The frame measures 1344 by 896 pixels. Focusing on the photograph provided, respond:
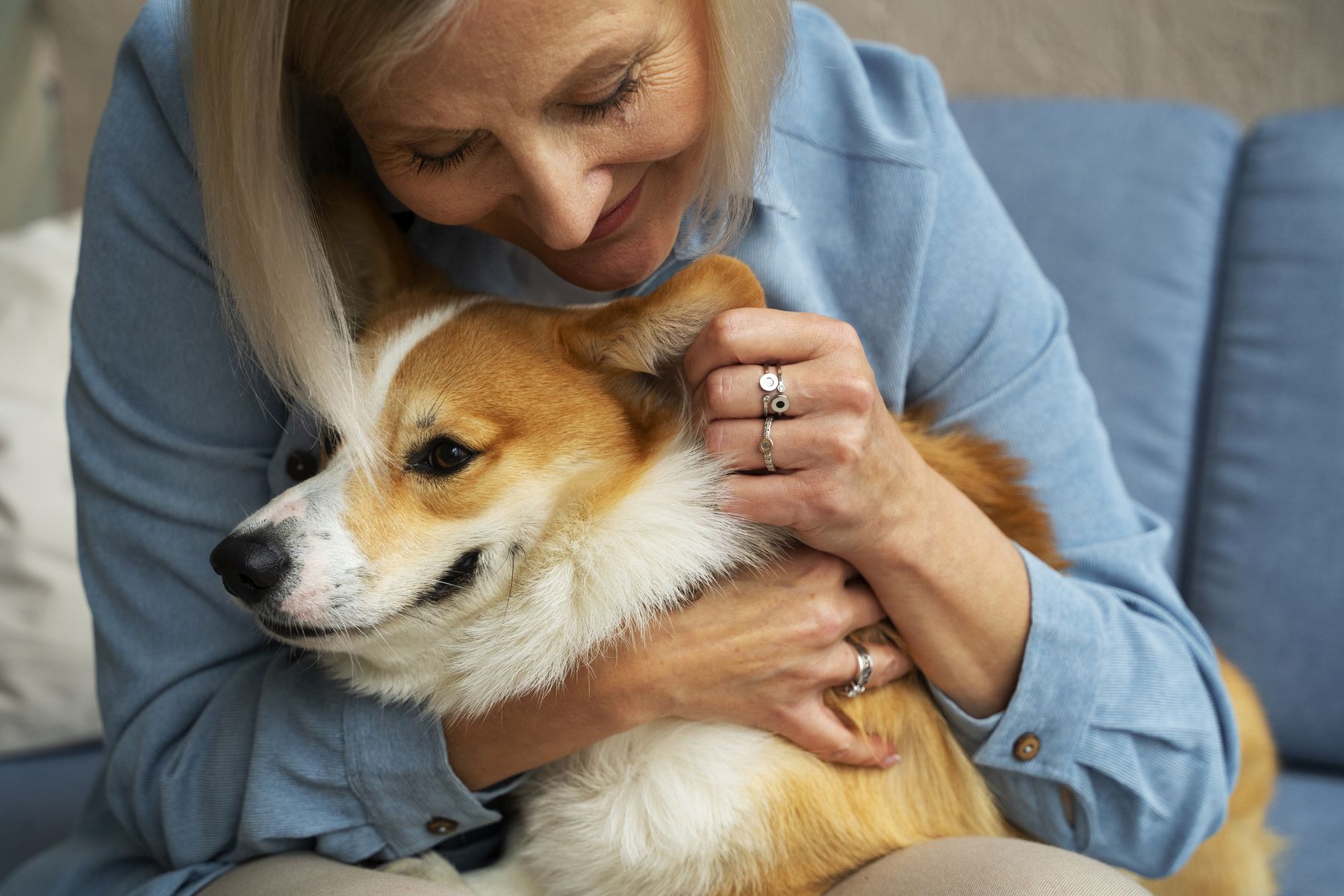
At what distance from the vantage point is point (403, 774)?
0.98m

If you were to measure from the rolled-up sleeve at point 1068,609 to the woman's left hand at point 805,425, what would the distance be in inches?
9.0

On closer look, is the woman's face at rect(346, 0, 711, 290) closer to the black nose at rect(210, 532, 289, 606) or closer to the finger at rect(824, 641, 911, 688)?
the black nose at rect(210, 532, 289, 606)

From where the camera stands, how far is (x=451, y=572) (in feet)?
3.08

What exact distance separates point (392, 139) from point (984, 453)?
0.70m

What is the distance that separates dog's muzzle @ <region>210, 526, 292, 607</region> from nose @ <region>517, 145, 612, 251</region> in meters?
0.36

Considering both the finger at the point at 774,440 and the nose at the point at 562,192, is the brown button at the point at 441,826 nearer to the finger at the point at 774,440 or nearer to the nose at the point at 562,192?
the finger at the point at 774,440

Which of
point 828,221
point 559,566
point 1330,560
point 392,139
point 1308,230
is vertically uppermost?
point 392,139

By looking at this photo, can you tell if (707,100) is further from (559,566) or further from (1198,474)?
(1198,474)

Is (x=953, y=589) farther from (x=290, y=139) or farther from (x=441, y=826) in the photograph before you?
(x=290, y=139)

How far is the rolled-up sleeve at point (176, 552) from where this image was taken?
3.23ft

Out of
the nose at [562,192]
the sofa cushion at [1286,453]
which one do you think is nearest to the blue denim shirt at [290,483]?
the nose at [562,192]

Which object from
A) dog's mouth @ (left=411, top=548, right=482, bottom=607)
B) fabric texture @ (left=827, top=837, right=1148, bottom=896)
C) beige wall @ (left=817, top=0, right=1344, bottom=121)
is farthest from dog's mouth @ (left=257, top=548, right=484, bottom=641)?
beige wall @ (left=817, top=0, right=1344, bottom=121)

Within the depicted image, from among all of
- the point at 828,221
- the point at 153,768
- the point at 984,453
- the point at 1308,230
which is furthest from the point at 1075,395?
the point at 153,768

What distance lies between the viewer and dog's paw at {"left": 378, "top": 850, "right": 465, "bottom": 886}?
3.36 feet
